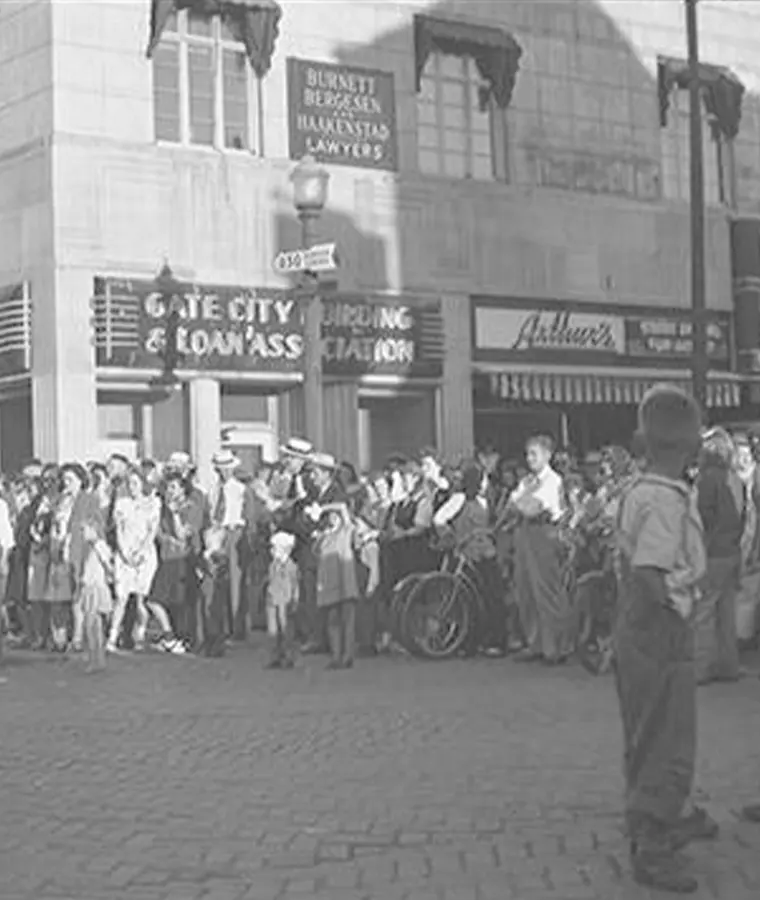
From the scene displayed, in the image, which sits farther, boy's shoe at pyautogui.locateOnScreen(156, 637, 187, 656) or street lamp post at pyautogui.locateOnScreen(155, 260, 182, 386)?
street lamp post at pyautogui.locateOnScreen(155, 260, 182, 386)

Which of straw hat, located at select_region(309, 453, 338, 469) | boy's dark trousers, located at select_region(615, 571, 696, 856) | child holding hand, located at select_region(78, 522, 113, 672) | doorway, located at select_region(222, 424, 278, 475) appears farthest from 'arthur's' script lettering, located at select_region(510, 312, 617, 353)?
boy's dark trousers, located at select_region(615, 571, 696, 856)

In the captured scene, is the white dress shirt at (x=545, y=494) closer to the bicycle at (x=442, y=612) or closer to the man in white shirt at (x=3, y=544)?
the bicycle at (x=442, y=612)

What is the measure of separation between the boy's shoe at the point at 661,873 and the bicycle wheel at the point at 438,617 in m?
8.20

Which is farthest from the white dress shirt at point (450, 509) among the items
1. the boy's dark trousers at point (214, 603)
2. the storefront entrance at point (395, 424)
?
the storefront entrance at point (395, 424)

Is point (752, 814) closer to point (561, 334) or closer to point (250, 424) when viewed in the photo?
point (250, 424)

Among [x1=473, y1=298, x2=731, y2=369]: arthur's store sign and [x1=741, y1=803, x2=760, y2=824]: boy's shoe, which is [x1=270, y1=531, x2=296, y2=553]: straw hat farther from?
[x1=473, y1=298, x2=731, y2=369]: arthur's store sign

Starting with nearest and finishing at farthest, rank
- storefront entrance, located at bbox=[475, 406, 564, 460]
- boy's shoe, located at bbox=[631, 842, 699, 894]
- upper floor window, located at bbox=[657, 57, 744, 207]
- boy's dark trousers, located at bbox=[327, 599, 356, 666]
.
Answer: boy's shoe, located at bbox=[631, 842, 699, 894] < boy's dark trousers, located at bbox=[327, 599, 356, 666] < storefront entrance, located at bbox=[475, 406, 564, 460] < upper floor window, located at bbox=[657, 57, 744, 207]

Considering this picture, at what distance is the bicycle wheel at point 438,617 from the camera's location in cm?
1469

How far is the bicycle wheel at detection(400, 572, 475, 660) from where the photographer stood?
578 inches

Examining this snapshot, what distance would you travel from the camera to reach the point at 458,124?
952 inches

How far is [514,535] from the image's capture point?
47.5 ft

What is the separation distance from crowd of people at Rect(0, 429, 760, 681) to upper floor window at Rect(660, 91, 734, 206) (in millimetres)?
10397

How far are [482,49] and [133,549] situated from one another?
10944 millimetres

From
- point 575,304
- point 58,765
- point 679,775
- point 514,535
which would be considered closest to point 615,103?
point 575,304
